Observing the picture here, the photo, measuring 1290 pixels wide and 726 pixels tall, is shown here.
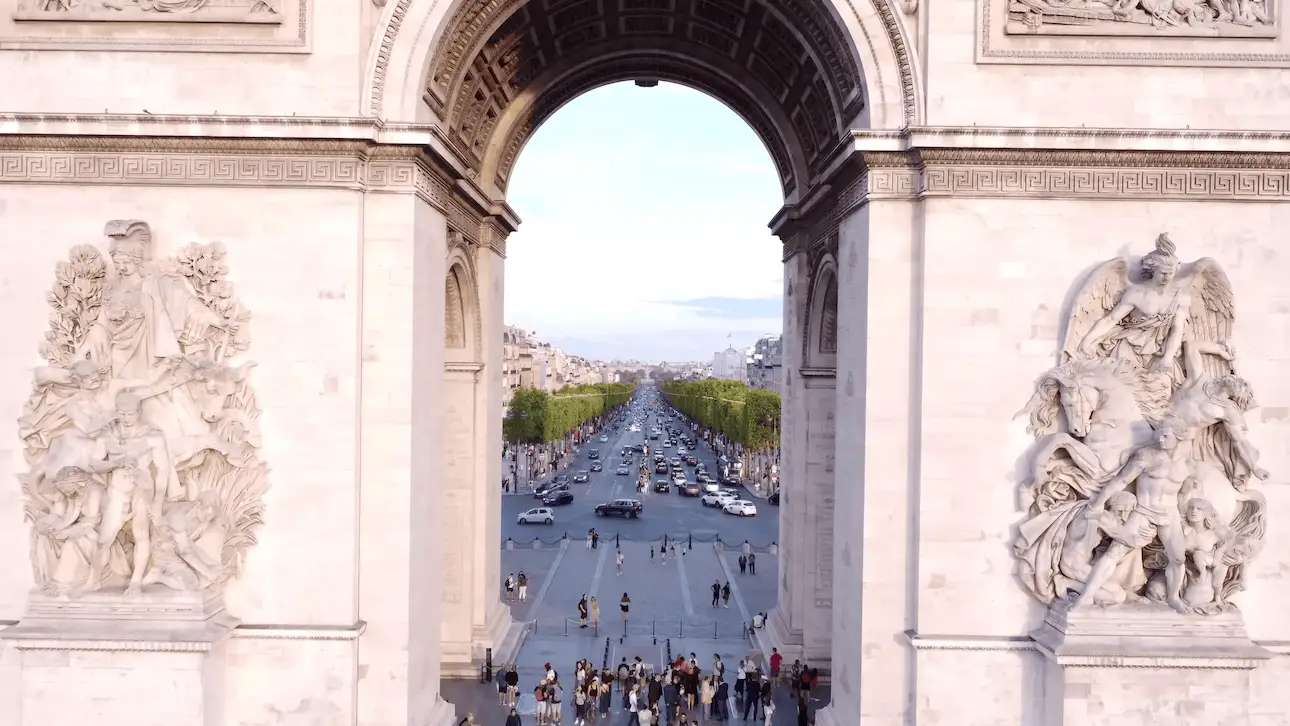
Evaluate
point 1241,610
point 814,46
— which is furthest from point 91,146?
point 1241,610

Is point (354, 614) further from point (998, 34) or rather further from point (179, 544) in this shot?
point (998, 34)

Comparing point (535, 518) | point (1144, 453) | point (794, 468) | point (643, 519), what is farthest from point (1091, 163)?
point (643, 519)

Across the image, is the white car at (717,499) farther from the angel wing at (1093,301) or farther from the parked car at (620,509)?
the angel wing at (1093,301)

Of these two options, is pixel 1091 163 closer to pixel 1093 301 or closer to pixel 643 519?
pixel 1093 301

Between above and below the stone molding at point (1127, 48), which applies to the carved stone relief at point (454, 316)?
below

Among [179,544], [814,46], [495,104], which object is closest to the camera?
[179,544]

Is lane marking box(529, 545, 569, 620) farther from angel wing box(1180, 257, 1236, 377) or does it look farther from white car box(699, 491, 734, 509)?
angel wing box(1180, 257, 1236, 377)


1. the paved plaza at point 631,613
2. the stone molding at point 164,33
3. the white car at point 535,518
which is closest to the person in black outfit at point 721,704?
the paved plaza at point 631,613
